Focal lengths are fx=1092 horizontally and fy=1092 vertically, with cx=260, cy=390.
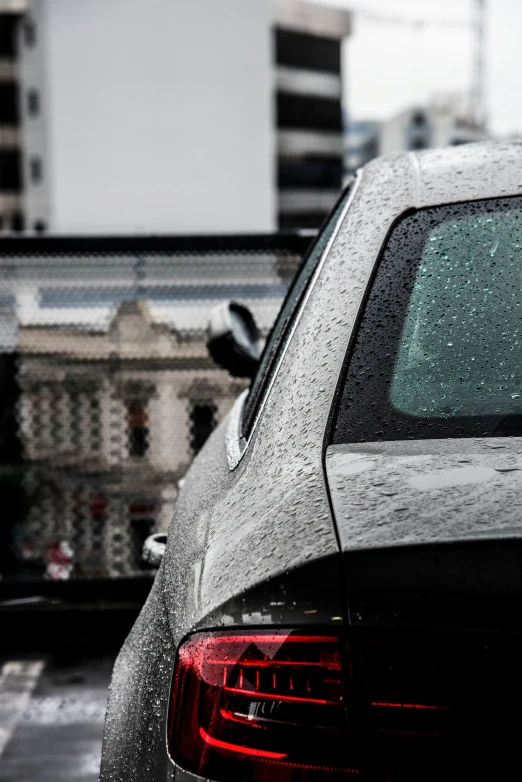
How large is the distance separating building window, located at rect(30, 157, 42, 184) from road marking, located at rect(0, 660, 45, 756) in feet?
246

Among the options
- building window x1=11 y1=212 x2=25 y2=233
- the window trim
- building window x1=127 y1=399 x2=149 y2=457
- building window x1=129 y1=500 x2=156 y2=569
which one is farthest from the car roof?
building window x1=11 y1=212 x2=25 y2=233

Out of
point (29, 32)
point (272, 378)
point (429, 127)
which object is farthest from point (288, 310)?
point (429, 127)

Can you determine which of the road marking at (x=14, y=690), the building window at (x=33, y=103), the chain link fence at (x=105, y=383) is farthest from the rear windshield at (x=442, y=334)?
the building window at (x=33, y=103)

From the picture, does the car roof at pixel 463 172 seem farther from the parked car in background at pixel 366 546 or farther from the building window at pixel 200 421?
the building window at pixel 200 421

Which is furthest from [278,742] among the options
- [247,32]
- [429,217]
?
[247,32]

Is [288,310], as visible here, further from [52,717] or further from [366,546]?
[52,717]

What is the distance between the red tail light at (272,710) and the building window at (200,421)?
13.9 feet

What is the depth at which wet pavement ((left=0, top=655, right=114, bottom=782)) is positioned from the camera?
12.4ft

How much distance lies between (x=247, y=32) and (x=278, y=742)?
285 feet

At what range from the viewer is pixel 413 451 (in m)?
1.46

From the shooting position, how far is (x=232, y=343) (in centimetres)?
289

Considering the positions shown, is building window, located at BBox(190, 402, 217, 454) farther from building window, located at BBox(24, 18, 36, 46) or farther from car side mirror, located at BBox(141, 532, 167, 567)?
building window, located at BBox(24, 18, 36, 46)

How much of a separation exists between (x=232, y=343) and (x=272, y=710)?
1.80 metres

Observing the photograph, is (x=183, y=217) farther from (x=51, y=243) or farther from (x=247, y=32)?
(x=51, y=243)
